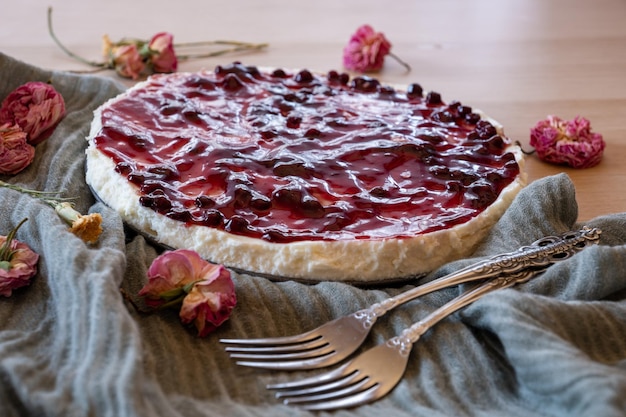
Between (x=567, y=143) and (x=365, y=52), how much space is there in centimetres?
76

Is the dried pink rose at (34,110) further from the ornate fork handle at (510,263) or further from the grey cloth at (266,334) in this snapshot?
the ornate fork handle at (510,263)

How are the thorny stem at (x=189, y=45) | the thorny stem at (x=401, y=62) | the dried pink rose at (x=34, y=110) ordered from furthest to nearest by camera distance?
the thorny stem at (x=401, y=62), the thorny stem at (x=189, y=45), the dried pink rose at (x=34, y=110)

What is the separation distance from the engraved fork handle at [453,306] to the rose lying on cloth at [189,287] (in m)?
0.26

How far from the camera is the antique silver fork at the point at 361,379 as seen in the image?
1.10 m

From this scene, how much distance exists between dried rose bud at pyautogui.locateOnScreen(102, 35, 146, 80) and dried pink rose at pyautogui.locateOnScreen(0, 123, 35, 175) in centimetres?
60

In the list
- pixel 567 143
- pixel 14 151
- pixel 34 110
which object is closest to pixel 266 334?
pixel 14 151

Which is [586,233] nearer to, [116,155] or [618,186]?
[618,186]

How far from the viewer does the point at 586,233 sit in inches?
55.2

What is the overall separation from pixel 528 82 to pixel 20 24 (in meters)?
1.68

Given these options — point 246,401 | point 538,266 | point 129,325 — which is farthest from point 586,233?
point 129,325

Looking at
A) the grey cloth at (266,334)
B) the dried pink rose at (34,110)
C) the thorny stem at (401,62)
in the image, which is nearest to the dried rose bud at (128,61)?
the dried pink rose at (34,110)

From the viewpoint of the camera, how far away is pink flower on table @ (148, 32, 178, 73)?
2297mm

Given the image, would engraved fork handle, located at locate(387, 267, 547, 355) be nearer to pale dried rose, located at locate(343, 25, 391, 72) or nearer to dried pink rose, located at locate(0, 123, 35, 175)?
dried pink rose, located at locate(0, 123, 35, 175)

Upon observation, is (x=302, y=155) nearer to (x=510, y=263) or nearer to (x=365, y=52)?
(x=510, y=263)
